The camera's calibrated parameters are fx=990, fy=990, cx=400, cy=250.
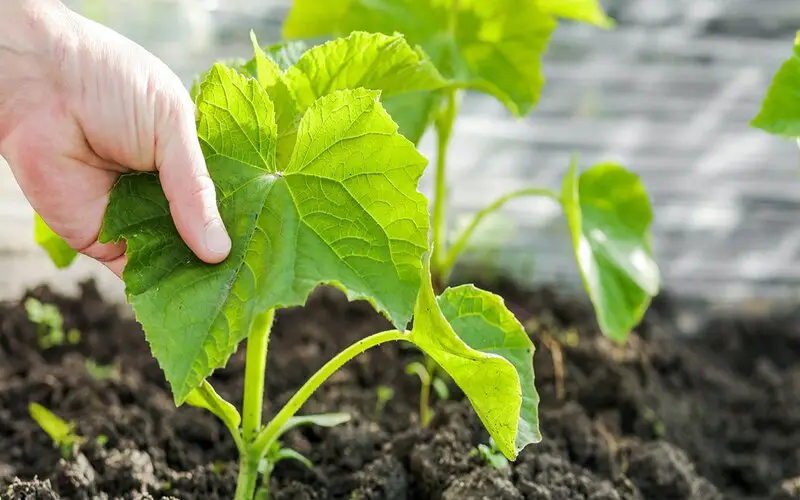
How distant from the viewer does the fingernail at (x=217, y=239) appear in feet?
3.44

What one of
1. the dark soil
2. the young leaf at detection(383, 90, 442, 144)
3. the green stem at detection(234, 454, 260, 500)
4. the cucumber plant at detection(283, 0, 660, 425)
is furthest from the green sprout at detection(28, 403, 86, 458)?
the young leaf at detection(383, 90, 442, 144)

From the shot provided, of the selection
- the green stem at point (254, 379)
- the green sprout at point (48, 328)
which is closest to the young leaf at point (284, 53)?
the green stem at point (254, 379)

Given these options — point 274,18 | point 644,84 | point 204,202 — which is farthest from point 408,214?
point 644,84

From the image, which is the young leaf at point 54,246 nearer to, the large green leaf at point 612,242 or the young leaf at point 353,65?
the young leaf at point 353,65

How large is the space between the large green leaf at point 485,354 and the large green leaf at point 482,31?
0.67 m

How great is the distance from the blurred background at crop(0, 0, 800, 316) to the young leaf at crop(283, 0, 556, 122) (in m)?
0.58

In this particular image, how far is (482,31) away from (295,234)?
93 centimetres

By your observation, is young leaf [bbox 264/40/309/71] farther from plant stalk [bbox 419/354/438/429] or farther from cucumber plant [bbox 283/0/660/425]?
plant stalk [bbox 419/354/438/429]

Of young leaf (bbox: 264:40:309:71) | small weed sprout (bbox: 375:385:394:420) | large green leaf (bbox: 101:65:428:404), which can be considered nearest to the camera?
large green leaf (bbox: 101:65:428:404)

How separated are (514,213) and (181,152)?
1.60 meters

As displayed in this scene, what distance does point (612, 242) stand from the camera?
75.4 inches

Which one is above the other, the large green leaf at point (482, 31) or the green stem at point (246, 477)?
the large green leaf at point (482, 31)

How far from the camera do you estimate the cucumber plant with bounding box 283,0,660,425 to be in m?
1.81

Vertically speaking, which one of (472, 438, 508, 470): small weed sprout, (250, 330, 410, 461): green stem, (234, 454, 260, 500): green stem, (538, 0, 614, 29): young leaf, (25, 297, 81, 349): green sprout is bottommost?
(25, 297, 81, 349): green sprout
